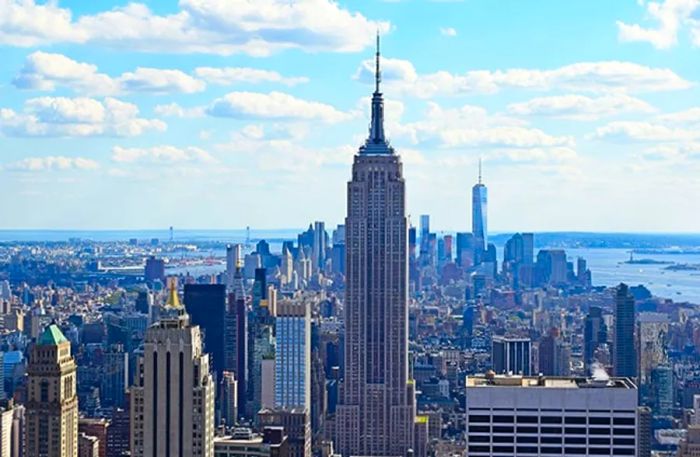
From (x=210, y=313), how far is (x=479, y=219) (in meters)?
51.0

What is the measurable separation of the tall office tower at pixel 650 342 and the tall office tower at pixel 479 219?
2848 centimetres

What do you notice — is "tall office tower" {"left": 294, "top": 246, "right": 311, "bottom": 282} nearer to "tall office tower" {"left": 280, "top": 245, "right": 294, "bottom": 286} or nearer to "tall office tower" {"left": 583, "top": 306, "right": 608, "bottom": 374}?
"tall office tower" {"left": 280, "top": 245, "right": 294, "bottom": 286}

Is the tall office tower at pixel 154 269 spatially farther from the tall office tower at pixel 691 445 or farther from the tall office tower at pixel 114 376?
the tall office tower at pixel 691 445

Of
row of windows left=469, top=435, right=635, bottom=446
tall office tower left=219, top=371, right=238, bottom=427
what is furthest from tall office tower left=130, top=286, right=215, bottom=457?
tall office tower left=219, top=371, right=238, bottom=427

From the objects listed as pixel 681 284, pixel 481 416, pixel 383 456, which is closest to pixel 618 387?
pixel 481 416

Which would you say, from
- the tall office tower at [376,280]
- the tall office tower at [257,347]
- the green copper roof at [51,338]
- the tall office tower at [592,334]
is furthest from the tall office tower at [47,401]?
the tall office tower at [592,334]

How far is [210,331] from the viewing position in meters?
64.6

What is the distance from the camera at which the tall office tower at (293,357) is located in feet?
196

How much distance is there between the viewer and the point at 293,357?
61938 millimetres

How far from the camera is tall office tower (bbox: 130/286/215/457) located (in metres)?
26.0

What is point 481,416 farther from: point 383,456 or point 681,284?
point 681,284

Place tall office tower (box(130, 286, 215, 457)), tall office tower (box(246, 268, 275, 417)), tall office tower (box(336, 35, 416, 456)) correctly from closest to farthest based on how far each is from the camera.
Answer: tall office tower (box(130, 286, 215, 457)) → tall office tower (box(246, 268, 275, 417)) → tall office tower (box(336, 35, 416, 456))

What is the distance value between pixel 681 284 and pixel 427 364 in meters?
30.4

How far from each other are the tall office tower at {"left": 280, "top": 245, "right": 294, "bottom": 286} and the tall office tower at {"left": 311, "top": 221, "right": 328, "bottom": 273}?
1620mm
